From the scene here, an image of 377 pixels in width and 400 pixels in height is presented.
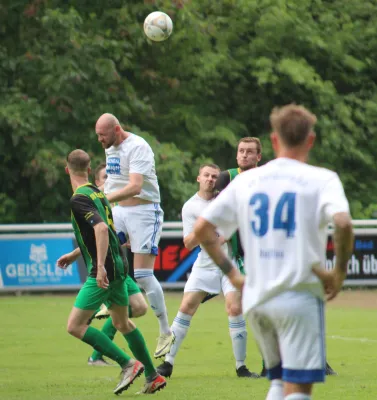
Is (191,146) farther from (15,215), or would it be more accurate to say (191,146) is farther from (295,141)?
(295,141)

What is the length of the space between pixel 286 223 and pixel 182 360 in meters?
6.43

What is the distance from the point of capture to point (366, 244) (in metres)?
21.5

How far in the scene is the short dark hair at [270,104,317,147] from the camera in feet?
16.9

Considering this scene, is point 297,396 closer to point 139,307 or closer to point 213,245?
point 213,245

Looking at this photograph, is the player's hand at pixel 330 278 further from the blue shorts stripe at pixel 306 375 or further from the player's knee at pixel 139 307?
the player's knee at pixel 139 307

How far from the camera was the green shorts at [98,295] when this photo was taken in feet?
27.7

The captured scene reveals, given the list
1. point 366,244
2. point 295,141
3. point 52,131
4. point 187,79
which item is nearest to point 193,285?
point 295,141

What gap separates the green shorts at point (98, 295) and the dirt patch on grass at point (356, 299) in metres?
10.1

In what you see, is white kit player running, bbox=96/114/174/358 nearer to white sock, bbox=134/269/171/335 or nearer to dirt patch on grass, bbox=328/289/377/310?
white sock, bbox=134/269/171/335

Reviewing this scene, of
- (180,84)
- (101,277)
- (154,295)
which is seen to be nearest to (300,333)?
(101,277)

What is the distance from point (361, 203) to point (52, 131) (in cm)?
815

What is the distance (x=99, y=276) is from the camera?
8.32 metres

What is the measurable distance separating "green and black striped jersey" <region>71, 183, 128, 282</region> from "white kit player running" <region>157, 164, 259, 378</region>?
120 cm

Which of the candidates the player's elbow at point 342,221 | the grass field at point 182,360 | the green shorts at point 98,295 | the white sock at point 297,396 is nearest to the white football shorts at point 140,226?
the grass field at point 182,360
